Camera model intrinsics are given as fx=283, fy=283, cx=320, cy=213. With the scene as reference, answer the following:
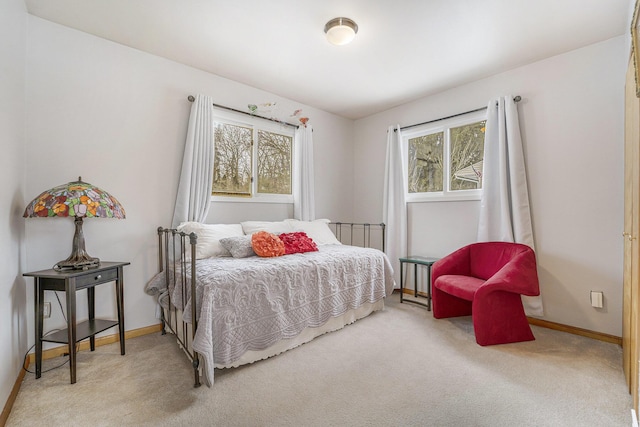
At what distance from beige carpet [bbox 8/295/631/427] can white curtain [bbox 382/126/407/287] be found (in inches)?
60.6

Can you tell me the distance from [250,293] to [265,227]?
1.18m

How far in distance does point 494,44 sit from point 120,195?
3.53m

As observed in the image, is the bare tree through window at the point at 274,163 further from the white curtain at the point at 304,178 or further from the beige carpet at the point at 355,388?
the beige carpet at the point at 355,388

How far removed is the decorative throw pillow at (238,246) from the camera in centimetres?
249

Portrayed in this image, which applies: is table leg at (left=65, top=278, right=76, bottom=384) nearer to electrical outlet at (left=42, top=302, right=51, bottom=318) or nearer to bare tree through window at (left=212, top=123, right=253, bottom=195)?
electrical outlet at (left=42, top=302, right=51, bottom=318)

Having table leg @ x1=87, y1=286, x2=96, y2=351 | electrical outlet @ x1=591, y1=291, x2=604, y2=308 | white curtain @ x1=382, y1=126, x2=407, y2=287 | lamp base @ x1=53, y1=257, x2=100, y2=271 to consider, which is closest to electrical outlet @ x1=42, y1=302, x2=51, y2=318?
table leg @ x1=87, y1=286, x2=96, y2=351

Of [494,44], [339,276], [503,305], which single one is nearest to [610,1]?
[494,44]

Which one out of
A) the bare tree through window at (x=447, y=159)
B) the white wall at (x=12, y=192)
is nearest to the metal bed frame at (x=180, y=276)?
the white wall at (x=12, y=192)

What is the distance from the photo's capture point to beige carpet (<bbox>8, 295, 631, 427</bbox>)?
1.50 metres

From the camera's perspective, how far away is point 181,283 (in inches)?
82.1

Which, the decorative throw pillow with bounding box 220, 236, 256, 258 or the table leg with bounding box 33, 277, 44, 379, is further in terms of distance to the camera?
the decorative throw pillow with bounding box 220, 236, 256, 258

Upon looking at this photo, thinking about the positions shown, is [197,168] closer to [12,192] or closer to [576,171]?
[12,192]

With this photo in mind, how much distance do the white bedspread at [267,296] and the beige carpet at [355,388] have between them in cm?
21

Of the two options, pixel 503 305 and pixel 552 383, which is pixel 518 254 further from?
pixel 552 383
